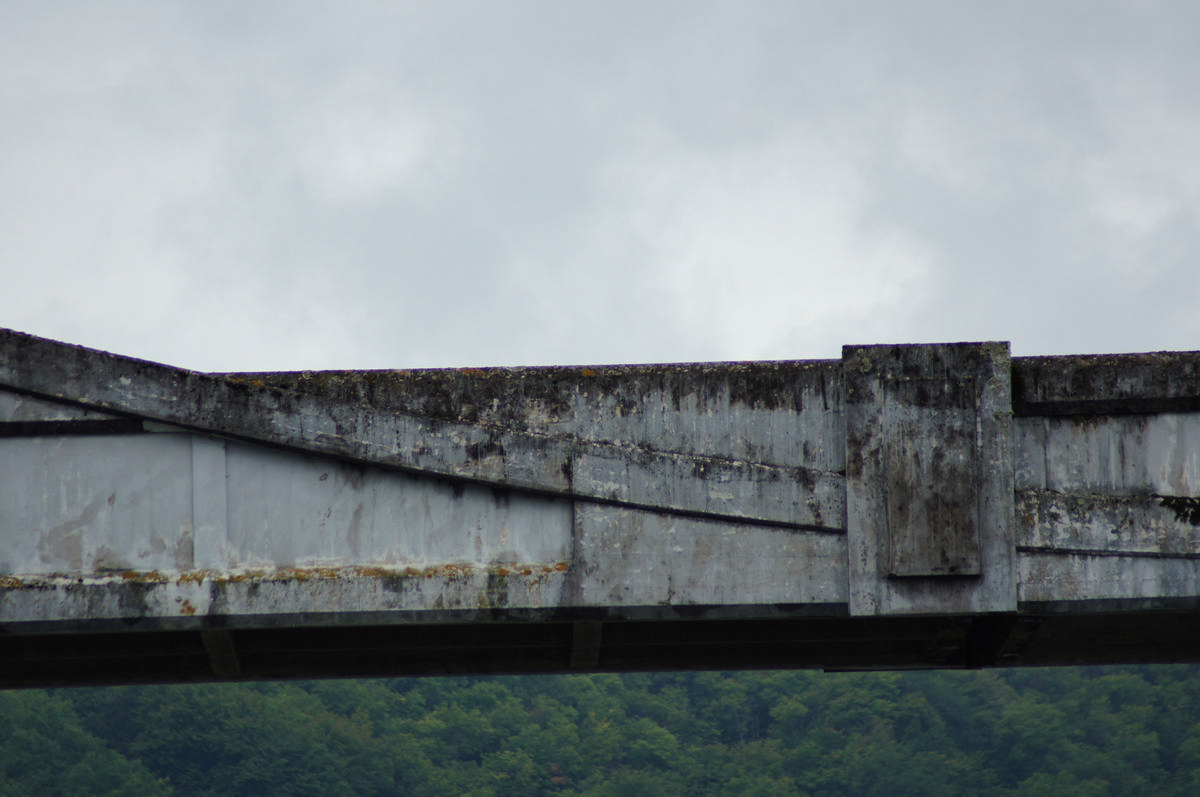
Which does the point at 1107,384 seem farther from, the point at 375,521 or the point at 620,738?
the point at 620,738

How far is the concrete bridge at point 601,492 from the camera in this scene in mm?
7676

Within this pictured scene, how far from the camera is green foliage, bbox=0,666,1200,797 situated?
51219mm

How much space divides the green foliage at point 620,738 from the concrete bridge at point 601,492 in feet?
146

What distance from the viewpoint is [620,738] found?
56.1 m

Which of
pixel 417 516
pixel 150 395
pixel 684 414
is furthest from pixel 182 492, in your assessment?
pixel 684 414

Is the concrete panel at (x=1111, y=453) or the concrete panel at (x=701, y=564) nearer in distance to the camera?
the concrete panel at (x=701, y=564)

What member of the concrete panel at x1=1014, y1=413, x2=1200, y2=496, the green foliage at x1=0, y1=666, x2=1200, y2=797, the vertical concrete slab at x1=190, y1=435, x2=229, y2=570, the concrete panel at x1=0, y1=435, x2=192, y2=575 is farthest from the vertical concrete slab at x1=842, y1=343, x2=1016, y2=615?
the green foliage at x1=0, y1=666, x2=1200, y2=797

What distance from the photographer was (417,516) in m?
7.82

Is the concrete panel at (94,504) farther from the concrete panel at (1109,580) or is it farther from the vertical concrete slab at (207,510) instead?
the concrete panel at (1109,580)

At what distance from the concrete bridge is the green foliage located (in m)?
44.6

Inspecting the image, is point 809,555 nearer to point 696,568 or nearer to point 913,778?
point 696,568

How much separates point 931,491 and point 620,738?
50.3m

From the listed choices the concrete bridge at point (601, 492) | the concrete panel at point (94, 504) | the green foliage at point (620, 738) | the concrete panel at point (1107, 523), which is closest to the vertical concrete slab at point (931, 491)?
the concrete bridge at point (601, 492)

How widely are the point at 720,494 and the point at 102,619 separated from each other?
3574 mm
